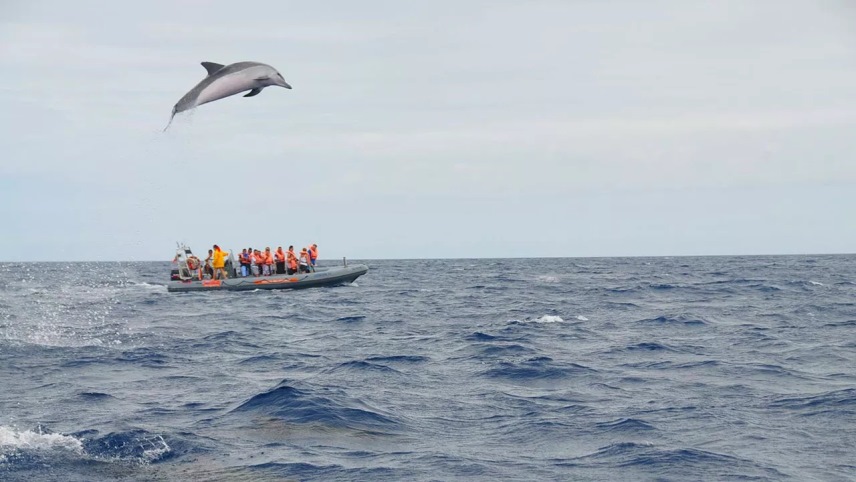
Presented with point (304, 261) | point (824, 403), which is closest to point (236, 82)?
point (824, 403)

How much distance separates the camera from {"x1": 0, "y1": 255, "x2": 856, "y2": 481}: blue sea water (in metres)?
11.3

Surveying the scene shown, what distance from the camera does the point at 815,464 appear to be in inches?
440

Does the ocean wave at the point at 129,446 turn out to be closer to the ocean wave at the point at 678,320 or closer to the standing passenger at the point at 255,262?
the ocean wave at the point at 678,320

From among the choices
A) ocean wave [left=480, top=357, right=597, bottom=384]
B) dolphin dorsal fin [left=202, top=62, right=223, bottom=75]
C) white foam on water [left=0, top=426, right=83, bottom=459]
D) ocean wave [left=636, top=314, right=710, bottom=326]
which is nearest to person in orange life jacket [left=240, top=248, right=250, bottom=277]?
ocean wave [left=636, top=314, right=710, bottom=326]

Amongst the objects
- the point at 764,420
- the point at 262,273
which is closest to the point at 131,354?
the point at 764,420

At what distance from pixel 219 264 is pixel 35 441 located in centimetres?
3031

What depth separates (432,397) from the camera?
51.0 ft

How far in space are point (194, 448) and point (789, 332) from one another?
18515 mm

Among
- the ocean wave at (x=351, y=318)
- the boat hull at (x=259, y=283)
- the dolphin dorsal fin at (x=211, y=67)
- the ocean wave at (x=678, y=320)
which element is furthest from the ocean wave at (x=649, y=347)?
the boat hull at (x=259, y=283)

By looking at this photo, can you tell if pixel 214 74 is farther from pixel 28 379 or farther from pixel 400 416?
pixel 28 379

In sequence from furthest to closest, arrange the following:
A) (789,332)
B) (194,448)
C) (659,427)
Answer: (789,332) < (659,427) < (194,448)

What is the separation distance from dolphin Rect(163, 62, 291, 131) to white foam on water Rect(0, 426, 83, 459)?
521 cm

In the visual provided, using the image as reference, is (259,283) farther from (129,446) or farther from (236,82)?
(236,82)

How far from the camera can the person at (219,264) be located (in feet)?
138
